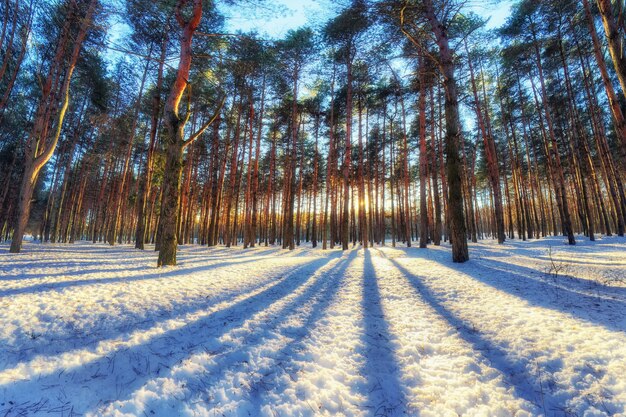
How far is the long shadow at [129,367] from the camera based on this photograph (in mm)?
1567

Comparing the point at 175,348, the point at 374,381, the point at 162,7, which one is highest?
the point at 162,7

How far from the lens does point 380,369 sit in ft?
7.05

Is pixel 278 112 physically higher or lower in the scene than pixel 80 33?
higher

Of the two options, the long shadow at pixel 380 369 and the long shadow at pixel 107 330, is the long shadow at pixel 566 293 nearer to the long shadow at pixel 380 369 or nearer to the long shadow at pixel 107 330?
the long shadow at pixel 380 369

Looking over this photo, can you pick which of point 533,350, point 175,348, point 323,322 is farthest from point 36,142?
point 533,350

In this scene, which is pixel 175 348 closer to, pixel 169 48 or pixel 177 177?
pixel 177 177

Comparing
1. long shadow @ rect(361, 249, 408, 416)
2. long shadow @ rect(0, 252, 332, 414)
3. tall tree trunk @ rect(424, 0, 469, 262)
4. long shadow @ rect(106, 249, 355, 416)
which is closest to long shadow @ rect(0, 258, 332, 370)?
long shadow @ rect(0, 252, 332, 414)

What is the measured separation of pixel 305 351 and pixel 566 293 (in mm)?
4327

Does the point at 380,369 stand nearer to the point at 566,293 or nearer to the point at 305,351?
the point at 305,351

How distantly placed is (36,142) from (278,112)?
12.8 m

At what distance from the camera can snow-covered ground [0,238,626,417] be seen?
1.63 m

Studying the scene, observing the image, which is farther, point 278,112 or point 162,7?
point 278,112

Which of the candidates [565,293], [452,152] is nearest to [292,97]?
[452,152]

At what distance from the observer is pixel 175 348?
2254mm
